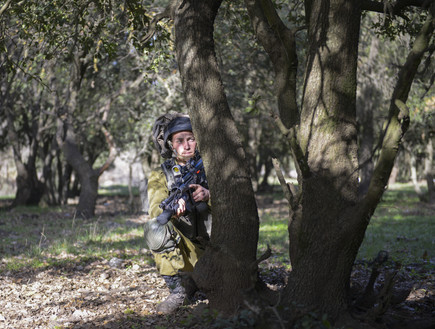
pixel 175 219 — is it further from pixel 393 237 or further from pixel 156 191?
pixel 393 237

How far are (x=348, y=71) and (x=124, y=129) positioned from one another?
22.0 m

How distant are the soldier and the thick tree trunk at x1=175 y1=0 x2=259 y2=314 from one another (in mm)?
692

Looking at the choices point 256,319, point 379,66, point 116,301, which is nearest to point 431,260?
point 116,301

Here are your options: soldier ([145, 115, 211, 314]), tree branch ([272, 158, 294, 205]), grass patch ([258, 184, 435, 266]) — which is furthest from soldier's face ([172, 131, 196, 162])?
Answer: grass patch ([258, 184, 435, 266])

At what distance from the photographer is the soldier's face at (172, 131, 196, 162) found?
541cm

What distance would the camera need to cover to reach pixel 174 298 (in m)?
5.27

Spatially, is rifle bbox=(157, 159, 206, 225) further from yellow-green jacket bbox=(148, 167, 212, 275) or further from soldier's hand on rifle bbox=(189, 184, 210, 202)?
yellow-green jacket bbox=(148, 167, 212, 275)

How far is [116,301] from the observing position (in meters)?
5.76

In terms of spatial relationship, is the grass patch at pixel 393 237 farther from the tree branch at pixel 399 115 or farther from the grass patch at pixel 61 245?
the tree branch at pixel 399 115

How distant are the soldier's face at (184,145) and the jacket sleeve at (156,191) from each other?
0.96 feet

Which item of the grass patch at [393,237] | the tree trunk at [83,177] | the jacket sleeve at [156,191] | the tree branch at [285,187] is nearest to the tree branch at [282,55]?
the tree branch at [285,187]

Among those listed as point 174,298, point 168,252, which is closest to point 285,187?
point 168,252

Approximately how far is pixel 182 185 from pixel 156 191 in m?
0.38

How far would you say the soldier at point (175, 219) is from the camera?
5203mm
